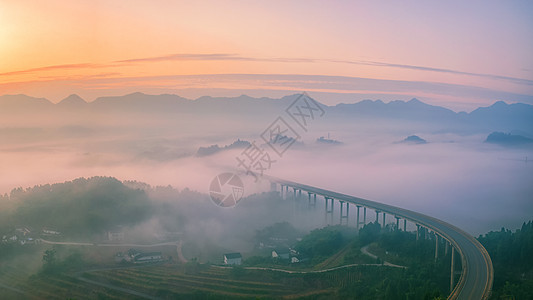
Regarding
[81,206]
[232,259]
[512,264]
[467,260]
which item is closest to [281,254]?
[232,259]

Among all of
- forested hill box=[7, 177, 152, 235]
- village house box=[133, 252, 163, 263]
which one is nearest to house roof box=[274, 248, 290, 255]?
village house box=[133, 252, 163, 263]

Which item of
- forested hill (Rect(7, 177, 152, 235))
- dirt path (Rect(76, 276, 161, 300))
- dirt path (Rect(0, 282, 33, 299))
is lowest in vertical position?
dirt path (Rect(0, 282, 33, 299))


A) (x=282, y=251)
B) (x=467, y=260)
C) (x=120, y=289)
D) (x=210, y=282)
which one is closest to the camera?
(x=467, y=260)

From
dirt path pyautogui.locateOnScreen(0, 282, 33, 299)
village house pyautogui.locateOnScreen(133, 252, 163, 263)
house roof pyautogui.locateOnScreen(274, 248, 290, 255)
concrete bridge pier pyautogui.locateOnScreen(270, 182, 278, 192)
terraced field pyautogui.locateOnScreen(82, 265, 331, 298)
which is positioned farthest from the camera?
concrete bridge pier pyautogui.locateOnScreen(270, 182, 278, 192)

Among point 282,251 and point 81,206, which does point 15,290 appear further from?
point 282,251

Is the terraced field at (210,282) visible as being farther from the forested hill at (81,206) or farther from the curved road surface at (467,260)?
the forested hill at (81,206)

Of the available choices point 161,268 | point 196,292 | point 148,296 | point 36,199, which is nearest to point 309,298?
point 196,292

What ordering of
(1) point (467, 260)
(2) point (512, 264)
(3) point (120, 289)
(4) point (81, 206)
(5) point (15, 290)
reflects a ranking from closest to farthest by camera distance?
(1) point (467, 260) → (2) point (512, 264) → (3) point (120, 289) → (5) point (15, 290) → (4) point (81, 206)

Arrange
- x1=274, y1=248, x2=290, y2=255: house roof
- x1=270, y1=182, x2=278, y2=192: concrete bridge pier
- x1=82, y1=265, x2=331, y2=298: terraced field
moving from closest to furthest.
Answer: x1=82, y1=265, x2=331, y2=298: terraced field
x1=274, y1=248, x2=290, y2=255: house roof
x1=270, y1=182, x2=278, y2=192: concrete bridge pier

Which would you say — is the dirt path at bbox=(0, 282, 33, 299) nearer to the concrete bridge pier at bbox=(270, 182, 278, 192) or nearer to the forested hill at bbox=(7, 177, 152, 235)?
the forested hill at bbox=(7, 177, 152, 235)

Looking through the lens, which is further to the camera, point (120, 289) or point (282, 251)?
point (282, 251)
